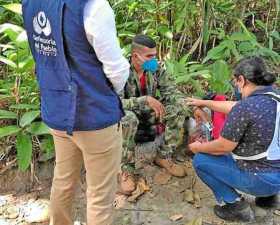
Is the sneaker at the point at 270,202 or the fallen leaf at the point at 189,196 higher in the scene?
the sneaker at the point at 270,202

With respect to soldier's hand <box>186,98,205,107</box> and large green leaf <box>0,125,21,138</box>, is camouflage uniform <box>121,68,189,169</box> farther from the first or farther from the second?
large green leaf <box>0,125,21,138</box>

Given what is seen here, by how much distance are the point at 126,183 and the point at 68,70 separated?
4.65 ft

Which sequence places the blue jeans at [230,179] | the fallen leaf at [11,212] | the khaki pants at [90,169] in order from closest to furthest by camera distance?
the khaki pants at [90,169]
the blue jeans at [230,179]
the fallen leaf at [11,212]

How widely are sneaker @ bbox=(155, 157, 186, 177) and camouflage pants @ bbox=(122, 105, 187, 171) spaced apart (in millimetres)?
38

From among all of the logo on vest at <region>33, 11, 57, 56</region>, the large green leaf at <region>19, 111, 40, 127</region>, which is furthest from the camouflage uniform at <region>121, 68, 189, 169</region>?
the logo on vest at <region>33, 11, 57, 56</region>

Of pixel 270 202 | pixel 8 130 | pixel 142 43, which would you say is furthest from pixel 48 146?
pixel 270 202

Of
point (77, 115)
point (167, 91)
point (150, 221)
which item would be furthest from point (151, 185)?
point (77, 115)

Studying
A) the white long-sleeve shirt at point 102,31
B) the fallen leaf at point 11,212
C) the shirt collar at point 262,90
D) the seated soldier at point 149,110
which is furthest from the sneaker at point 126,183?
the white long-sleeve shirt at point 102,31

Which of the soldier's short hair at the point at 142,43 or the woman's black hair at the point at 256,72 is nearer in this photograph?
the woman's black hair at the point at 256,72

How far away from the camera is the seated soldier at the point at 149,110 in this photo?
3.18 meters

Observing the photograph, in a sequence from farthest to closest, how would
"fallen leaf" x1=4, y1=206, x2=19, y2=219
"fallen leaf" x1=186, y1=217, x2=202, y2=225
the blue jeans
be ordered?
"fallen leaf" x1=4, y1=206, x2=19, y2=219 → "fallen leaf" x1=186, y1=217, x2=202, y2=225 → the blue jeans

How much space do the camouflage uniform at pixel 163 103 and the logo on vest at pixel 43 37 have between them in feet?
3.85

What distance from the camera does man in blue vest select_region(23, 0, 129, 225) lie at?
1.94 m

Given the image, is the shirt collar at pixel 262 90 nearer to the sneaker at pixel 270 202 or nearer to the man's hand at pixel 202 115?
the man's hand at pixel 202 115
